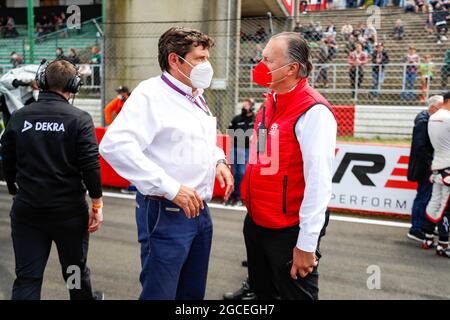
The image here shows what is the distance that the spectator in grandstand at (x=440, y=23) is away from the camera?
8.09 metres

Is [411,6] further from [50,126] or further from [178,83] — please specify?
[50,126]

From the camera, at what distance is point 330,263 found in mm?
4223

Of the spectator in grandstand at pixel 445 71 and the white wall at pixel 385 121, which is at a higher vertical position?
the spectator in grandstand at pixel 445 71

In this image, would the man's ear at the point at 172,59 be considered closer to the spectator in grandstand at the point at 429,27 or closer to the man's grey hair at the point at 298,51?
the man's grey hair at the point at 298,51

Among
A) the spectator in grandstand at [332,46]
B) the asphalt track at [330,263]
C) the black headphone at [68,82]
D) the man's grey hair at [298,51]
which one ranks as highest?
the spectator in grandstand at [332,46]

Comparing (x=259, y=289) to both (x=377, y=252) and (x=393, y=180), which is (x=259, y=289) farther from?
(x=393, y=180)

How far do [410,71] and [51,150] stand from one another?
11093mm

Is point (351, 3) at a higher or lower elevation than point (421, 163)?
higher

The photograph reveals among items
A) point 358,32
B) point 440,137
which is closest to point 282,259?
point 440,137

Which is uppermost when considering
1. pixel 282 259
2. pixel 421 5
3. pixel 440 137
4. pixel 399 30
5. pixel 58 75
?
pixel 421 5

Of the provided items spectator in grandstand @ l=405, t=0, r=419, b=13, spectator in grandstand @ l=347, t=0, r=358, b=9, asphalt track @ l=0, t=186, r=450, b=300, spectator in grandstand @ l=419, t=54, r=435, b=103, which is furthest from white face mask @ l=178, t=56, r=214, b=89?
spectator in grandstand @ l=347, t=0, r=358, b=9

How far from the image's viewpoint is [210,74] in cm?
218

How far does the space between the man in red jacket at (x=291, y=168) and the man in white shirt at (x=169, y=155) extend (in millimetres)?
285

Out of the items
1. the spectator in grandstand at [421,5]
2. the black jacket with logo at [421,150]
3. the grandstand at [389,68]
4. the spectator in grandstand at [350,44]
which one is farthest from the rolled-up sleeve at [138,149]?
the spectator in grandstand at [421,5]
